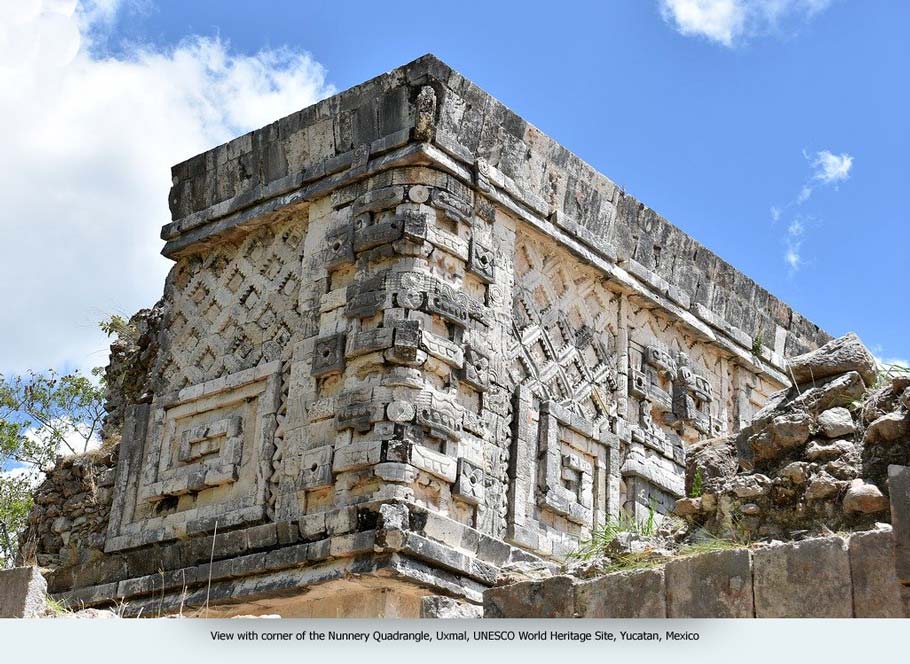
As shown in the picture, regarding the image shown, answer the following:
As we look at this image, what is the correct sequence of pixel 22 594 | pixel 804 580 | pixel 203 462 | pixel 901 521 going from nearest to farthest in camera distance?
pixel 901 521 → pixel 804 580 → pixel 22 594 → pixel 203 462

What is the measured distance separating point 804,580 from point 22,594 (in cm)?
480

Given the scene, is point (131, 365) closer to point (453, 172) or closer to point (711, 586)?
point (453, 172)

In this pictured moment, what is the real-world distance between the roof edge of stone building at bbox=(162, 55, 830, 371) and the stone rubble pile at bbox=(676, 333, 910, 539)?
555cm

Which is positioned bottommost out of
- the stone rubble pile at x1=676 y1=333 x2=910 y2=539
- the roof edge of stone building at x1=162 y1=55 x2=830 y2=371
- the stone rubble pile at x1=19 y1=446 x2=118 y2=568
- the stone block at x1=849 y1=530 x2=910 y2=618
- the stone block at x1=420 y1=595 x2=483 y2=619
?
the stone block at x1=849 y1=530 x2=910 y2=618

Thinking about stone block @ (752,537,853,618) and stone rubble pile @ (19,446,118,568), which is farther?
stone rubble pile @ (19,446,118,568)

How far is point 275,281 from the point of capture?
506 inches

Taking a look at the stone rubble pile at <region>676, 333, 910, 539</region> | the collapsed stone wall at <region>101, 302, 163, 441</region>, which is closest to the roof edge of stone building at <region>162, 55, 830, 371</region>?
the collapsed stone wall at <region>101, 302, 163, 441</region>

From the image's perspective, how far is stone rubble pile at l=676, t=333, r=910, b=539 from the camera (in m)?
6.42

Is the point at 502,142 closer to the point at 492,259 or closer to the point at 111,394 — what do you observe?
the point at 492,259

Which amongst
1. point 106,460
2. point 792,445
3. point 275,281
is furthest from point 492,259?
point 792,445

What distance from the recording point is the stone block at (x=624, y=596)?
639cm

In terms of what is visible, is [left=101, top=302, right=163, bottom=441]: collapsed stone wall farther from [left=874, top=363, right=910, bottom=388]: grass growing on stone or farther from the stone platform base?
[left=874, top=363, right=910, bottom=388]: grass growing on stone

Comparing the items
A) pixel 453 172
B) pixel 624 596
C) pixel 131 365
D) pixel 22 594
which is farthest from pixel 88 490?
pixel 624 596

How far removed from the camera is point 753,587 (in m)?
5.99
